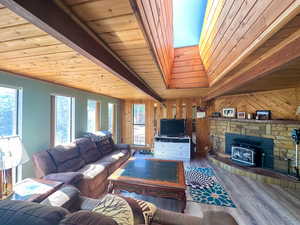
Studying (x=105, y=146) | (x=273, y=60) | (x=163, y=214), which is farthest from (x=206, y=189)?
(x=105, y=146)

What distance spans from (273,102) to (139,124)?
4466 mm

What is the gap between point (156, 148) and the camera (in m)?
4.78

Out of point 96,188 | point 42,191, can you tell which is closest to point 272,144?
point 96,188

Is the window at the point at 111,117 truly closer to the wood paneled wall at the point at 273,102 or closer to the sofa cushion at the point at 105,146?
the sofa cushion at the point at 105,146

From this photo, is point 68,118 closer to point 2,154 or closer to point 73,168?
point 73,168

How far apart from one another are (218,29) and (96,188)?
320cm

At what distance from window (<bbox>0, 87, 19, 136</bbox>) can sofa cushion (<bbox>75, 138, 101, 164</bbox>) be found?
1124 millimetres

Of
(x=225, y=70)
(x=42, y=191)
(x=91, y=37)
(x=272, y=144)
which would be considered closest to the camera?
(x=91, y=37)

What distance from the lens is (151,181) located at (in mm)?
2074

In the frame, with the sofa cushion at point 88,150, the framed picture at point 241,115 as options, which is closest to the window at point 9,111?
the sofa cushion at point 88,150

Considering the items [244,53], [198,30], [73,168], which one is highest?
[198,30]

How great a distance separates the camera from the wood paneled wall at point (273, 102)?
2.94 m

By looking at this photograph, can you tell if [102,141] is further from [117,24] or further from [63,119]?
[117,24]

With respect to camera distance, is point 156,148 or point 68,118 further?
point 156,148
